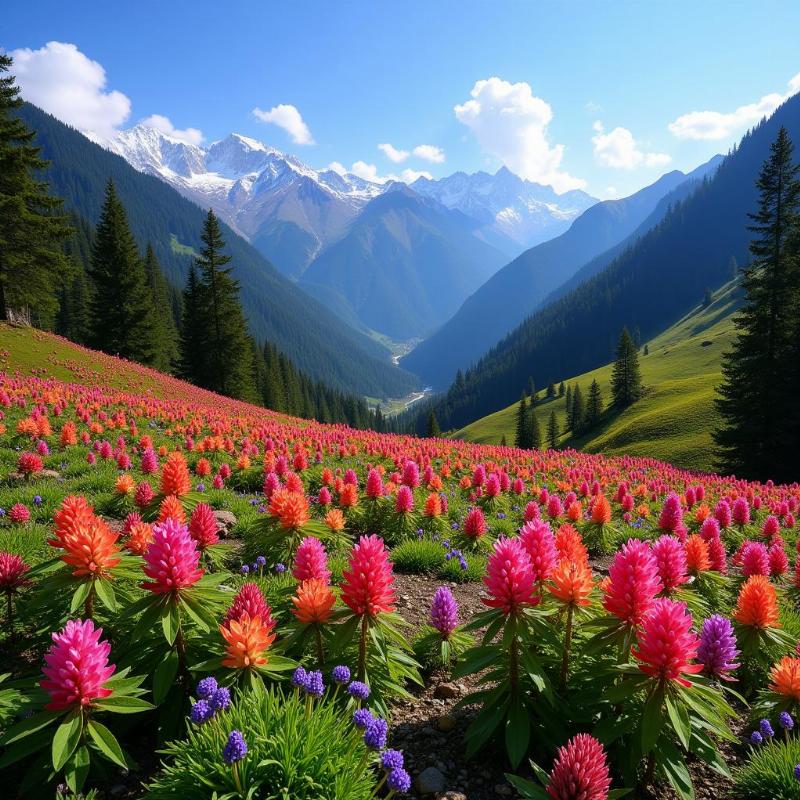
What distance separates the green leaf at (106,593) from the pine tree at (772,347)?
121ft

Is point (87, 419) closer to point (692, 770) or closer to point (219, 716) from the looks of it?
point (219, 716)

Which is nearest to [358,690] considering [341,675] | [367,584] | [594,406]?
[341,675]

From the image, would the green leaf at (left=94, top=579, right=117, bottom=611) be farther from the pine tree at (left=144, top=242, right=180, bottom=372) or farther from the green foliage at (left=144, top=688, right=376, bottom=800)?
the pine tree at (left=144, top=242, right=180, bottom=372)

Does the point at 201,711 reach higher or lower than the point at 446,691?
higher

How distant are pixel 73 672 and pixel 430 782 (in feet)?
7.04

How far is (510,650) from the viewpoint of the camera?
288 cm

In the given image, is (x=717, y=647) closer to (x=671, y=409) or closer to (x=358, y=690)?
(x=358, y=690)

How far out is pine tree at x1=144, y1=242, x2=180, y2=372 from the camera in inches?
2038

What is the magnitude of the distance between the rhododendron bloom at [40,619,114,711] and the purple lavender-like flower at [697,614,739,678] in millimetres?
3856

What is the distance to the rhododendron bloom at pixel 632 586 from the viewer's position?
8.82ft

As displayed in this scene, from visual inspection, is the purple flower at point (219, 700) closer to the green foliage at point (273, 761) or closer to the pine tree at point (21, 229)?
the green foliage at point (273, 761)

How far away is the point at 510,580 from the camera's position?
2.86m

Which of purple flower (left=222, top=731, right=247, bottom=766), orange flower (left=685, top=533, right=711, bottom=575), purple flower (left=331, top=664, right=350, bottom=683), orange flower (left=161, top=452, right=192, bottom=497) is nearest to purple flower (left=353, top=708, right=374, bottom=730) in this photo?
purple flower (left=331, top=664, right=350, bottom=683)

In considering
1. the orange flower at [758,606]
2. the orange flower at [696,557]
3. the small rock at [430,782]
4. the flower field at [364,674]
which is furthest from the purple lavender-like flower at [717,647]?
the small rock at [430,782]
